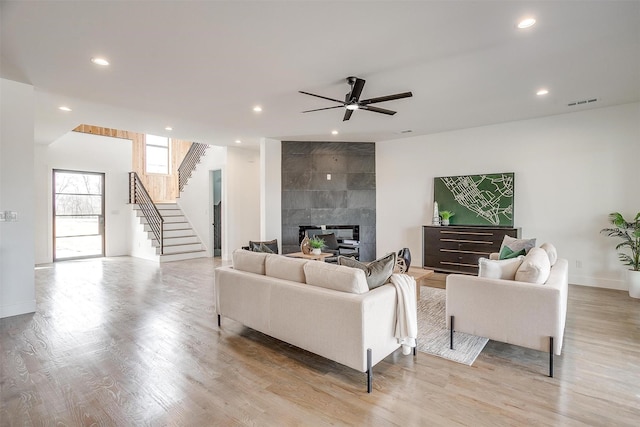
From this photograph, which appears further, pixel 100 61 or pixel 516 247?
pixel 516 247

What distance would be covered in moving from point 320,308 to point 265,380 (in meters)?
0.70

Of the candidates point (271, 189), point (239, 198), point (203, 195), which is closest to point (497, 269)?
point (271, 189)

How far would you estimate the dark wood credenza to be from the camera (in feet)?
19.1

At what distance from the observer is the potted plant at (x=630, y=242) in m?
4.74

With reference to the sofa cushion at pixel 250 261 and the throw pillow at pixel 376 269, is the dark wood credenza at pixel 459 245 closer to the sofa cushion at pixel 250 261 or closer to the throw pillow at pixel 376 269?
the throw pillow at pixel 376 269

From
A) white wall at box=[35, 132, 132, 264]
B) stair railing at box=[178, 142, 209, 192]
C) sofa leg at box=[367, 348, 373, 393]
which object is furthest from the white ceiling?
stair railing at box=[178, 142, 209, 192]

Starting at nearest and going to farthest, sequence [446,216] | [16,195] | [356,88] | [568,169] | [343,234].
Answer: [356,88], [16,195], [568,169], [446,216], [343,234]

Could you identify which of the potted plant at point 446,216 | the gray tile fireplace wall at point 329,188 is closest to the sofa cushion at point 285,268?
the gray tile fireplace wall at point 329,188

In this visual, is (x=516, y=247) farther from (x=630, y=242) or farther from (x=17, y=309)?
(x=17, y=309)

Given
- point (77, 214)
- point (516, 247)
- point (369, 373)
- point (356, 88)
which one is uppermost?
point (356, 88)

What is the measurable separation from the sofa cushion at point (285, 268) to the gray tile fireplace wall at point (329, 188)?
167 inches

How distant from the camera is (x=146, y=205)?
9.23 m

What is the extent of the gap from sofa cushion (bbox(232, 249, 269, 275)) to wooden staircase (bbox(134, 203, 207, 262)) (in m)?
5.53

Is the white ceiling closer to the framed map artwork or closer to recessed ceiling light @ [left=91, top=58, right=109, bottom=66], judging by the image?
recessed ceiling light @ [left=91, top=58, right=109, bottom=66]
